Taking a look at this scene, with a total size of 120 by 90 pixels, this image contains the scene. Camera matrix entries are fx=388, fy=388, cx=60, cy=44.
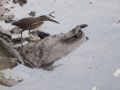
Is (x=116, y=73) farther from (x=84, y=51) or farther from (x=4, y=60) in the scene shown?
(x=4, y=60)

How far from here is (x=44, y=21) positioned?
262 cm

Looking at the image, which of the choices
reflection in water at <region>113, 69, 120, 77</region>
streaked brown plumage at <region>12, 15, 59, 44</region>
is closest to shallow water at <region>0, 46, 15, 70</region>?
streaked brown plumage at <region>12, 15, 59, 44</region>

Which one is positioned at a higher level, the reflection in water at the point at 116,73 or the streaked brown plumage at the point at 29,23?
the streaked brown plumage at the point at 29,23

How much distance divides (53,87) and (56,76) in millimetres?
109

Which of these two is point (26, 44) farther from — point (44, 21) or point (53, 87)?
point (53, 87)

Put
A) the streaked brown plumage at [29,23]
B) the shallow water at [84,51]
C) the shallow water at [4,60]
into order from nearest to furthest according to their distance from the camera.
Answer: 1. the shallow water at [84,51]
2. the shallow water at [4,60]
3. the streaked brown plumage at [29,23]

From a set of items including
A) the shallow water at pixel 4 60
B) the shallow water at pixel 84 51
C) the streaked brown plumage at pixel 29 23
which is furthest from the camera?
the streaked brown plumage at pixel 29 23

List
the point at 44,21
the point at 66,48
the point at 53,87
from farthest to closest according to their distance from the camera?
the point at 44,21 → the point at 66,48 → the point at 53,87

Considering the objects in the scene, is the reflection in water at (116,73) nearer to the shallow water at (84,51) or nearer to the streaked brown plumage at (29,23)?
the shallow water at (84,51)

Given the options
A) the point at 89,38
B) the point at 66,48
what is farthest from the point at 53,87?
the point at 89,38

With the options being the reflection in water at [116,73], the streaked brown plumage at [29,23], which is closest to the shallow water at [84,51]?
the reflection in water at [116,73]

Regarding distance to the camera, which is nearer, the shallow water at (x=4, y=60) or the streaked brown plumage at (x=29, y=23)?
the shallow water at (x=4, y=60)

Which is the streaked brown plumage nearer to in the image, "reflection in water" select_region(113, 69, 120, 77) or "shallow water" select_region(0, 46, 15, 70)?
"shallow water" select_region(0, 46, 15, 70)

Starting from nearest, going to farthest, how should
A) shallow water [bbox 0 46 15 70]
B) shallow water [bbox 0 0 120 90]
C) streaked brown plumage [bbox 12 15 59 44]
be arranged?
shallow water [bbox 0 0 120 90], shallow water [bbox 0 46 15 70], streaked brown plumage [bbox 12 15 59 44]
